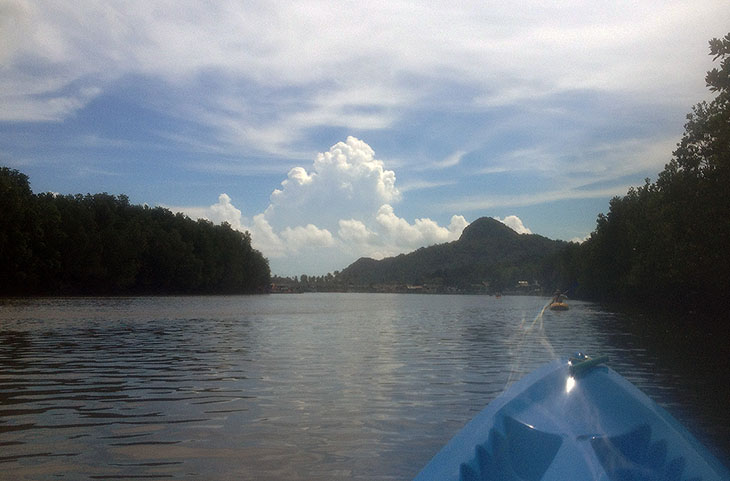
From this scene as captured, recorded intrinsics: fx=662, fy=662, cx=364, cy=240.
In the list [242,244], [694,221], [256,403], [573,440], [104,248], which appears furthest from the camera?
[242,244]

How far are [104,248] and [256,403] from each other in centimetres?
10079

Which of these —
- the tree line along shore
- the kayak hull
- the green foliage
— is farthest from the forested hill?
the kayak hull

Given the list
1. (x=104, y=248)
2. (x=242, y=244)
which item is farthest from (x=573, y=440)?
(x=242, y=244)

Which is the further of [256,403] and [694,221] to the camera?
[694,221]

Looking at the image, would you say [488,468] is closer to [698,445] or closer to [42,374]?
[698,445]

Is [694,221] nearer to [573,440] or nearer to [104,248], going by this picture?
[573,440]

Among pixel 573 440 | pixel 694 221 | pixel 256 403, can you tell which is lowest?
pixel 256 403

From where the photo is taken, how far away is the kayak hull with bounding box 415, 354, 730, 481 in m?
6.02

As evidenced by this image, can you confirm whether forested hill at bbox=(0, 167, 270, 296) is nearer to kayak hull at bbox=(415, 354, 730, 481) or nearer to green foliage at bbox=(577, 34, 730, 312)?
green foliage at bbox=(577, 34, 730, 312)

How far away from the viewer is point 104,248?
10562 centimetres

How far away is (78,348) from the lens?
2355 centimetres

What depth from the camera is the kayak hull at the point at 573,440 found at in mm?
6023

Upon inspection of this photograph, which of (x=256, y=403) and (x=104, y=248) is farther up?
(x=104, y=248)

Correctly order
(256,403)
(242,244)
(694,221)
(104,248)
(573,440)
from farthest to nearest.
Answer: (242,244)
(104,248)
(694,221)
(256,403)
(573,440)
